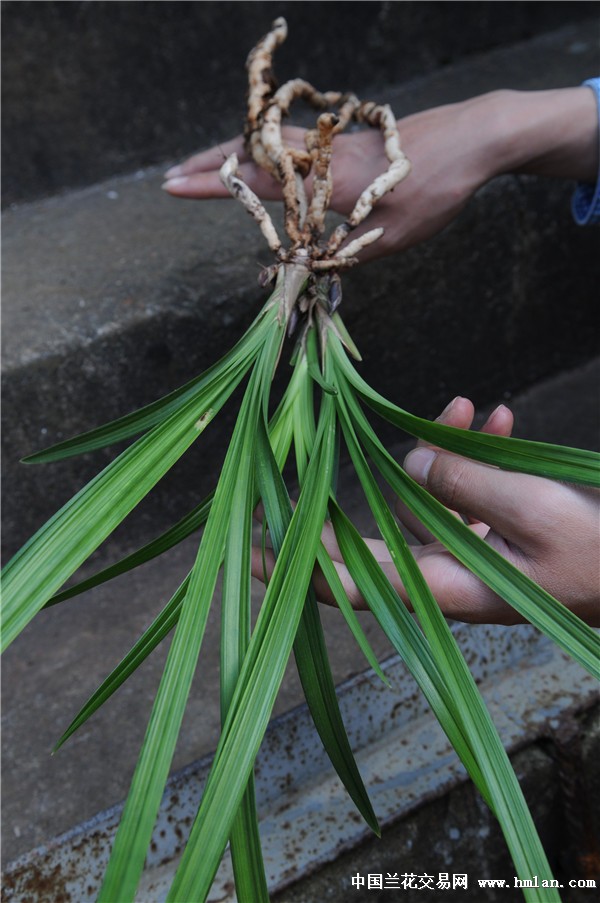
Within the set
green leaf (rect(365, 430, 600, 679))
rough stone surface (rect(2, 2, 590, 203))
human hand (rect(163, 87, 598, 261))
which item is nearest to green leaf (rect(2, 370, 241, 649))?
green leaf (rect(365, 430, 600, 679))

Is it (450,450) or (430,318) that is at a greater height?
(430,318)

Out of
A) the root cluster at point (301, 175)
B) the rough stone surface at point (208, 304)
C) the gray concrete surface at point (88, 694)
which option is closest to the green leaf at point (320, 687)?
the root cluster at point (301, 175)

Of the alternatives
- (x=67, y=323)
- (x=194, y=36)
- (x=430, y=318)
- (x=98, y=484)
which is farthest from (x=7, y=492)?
(x=194, y=36)

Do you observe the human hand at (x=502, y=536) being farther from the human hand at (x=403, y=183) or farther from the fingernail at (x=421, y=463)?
the human hand at (x=403, y=183)

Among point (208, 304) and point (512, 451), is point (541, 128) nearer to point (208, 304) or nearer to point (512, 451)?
point (208, 304)

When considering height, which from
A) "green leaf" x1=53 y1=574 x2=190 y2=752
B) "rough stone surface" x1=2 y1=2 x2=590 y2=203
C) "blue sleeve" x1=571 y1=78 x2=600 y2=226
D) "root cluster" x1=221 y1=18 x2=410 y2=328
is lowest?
"green leaf" x1=53 y1=574 x2=190 y2=752

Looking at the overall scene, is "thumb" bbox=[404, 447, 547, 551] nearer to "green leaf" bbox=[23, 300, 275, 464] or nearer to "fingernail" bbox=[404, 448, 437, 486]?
"fingernail" bbox=[404, 448, 437, 486]

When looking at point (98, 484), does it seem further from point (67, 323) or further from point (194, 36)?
point (194, 36)


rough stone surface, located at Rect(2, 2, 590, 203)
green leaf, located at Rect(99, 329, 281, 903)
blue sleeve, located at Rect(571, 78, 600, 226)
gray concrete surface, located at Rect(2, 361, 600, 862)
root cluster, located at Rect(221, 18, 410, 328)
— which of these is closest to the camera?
green leaf, located at Rect(99, 329, 281, 903)
